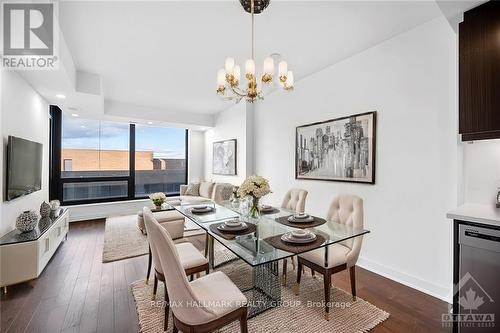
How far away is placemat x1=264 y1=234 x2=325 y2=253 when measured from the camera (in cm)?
159

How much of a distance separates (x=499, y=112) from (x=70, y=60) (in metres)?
4.41

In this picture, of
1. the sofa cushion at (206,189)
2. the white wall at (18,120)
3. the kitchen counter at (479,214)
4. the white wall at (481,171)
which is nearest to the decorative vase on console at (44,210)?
the white wall at (18,120)

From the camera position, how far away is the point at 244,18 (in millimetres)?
2201

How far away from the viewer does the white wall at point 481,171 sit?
6.21ft

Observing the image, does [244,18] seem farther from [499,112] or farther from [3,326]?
[3,326]

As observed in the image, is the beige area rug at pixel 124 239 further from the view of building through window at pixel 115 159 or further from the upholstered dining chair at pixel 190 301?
the upholstered dining chair at pixel 190 301

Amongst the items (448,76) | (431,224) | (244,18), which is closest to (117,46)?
(244,18)

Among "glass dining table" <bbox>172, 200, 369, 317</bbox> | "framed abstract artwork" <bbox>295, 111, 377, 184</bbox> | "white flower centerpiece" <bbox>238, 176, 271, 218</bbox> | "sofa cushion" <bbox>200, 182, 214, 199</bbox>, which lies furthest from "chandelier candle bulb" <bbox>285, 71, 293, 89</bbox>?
"sofa cushion" <bbox>200, 182, 214, 199</bbox>

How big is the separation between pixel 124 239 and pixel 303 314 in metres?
3.27

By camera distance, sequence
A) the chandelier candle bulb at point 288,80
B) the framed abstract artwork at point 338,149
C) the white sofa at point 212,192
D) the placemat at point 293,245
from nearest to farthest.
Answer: the placemat at point 293,245 < the chandelier candle bulb at point 288,80 < the framed abstract artwork at point 338,149 < the white sofa at point 212,192

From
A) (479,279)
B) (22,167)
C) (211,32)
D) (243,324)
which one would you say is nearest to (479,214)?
(479,279)

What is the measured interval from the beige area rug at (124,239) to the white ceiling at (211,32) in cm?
275

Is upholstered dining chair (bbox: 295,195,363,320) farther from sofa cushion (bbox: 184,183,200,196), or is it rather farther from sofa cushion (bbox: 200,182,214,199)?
sofa cushion (bbox: 184,183,200,196)

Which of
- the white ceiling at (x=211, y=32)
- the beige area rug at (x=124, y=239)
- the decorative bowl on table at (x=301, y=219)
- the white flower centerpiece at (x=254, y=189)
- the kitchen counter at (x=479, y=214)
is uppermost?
the white ceiling at (x=211, y=32)
